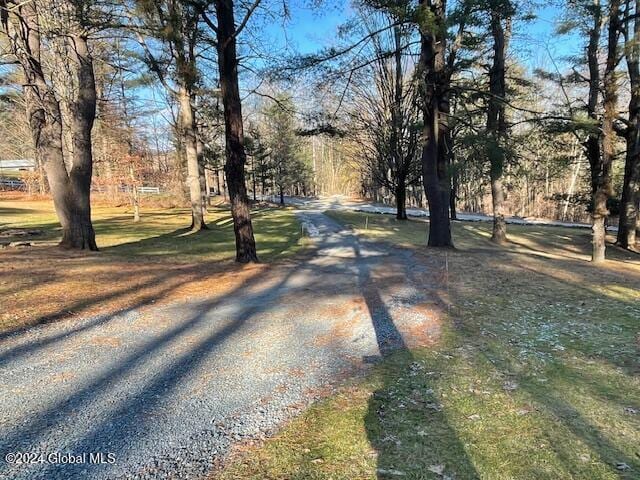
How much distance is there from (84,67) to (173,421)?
9.62 m

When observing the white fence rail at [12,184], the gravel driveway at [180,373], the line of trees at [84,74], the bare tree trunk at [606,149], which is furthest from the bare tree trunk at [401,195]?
the white fence rail at [12,184]

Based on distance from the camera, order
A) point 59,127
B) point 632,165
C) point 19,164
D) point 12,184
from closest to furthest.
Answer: point 59,127 → point 632,165 → point 19,164 → point 12,184

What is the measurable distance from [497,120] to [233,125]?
33.5 ft

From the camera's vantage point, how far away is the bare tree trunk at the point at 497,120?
32.0ft

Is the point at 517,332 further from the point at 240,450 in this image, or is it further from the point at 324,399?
the point at 240,450

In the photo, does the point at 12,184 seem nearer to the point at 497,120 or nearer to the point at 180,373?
the point at 497,120

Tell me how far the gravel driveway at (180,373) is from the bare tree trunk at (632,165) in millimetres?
12067

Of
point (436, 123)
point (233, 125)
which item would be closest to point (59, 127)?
point (233, 125)

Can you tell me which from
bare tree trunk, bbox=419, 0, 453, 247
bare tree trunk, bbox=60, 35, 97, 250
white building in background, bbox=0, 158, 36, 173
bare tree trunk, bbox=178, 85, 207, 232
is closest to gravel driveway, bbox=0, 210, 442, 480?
bare tree trunk, bbox=419, 0, 453, 247

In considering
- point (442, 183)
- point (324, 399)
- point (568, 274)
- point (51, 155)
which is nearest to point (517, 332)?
point (324, 399)

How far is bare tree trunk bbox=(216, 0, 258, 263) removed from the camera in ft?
27.5

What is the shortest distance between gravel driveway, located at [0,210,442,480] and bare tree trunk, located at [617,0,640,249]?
12.1 meters

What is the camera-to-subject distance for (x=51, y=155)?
891 centimetres

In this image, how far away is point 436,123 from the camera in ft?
33.4
